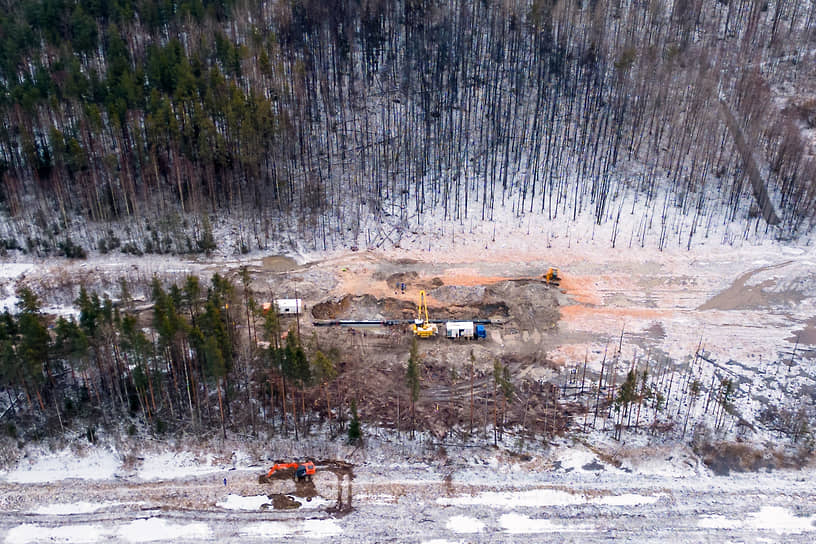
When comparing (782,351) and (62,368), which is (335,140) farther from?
(782,351)

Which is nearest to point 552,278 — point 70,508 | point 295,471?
point 295,471

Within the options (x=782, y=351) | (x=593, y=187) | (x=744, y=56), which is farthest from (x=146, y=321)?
(x=744, y=56)

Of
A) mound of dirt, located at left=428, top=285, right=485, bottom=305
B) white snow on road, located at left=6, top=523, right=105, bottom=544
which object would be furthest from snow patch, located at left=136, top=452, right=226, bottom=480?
mound of dirt, located at left=428, top=285, right=485, bottom=305

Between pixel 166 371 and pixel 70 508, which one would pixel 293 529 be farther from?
pixel 166 371

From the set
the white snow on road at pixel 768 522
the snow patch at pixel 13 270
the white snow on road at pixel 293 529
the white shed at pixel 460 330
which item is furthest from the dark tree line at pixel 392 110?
the white snow on road at pixel 768 522

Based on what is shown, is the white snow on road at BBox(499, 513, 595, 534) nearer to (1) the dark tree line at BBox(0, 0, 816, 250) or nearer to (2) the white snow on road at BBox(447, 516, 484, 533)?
(2) the white snow on road at BBox(447, 516, 484, 533)
